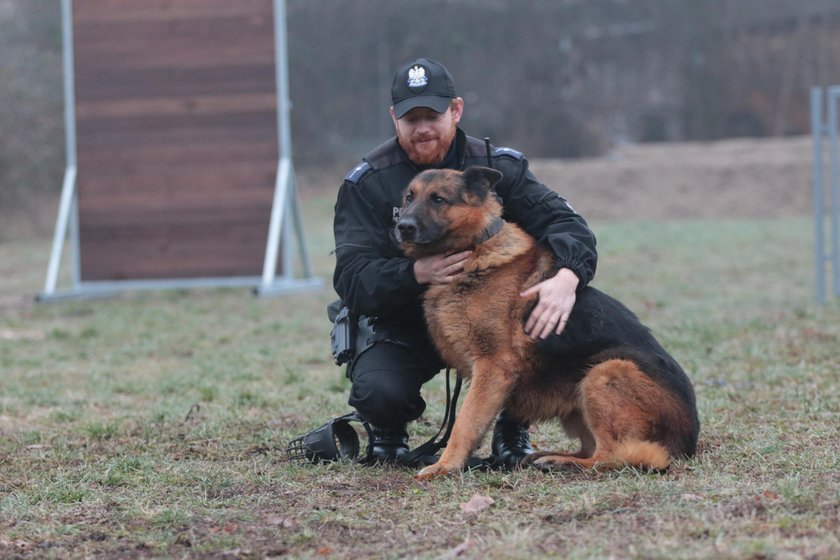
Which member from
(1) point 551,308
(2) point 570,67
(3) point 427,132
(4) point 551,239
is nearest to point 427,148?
(3) point 427,132

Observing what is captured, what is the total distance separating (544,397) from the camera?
13.7 feet

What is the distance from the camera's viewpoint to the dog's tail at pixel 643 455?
12.7 feet

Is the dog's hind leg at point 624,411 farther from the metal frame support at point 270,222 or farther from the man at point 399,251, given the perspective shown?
the metal frame support at point 270,222

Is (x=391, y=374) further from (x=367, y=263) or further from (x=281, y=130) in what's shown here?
(x=281, y=130)

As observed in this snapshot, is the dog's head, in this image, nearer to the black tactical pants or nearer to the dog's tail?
the black tactical pants

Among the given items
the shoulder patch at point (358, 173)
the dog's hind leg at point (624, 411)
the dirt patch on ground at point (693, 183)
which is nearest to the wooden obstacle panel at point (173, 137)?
the shoulder patch at point (358, 173)

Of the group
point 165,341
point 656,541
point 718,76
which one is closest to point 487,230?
point 656,541

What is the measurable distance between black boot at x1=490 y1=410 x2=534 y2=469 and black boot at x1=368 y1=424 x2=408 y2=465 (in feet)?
1.39

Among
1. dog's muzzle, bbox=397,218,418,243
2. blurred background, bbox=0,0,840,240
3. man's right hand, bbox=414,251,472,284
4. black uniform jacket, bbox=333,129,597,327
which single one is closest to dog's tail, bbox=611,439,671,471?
black uniform jacket, bbox=333,129,597,327

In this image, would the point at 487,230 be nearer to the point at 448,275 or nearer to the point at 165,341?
the point at 448,275

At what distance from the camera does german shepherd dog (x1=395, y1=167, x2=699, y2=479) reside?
3.96 meters

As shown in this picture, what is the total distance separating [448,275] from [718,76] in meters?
32.8

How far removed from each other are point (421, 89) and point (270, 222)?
8072 mm

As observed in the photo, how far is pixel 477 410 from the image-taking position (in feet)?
13.2
